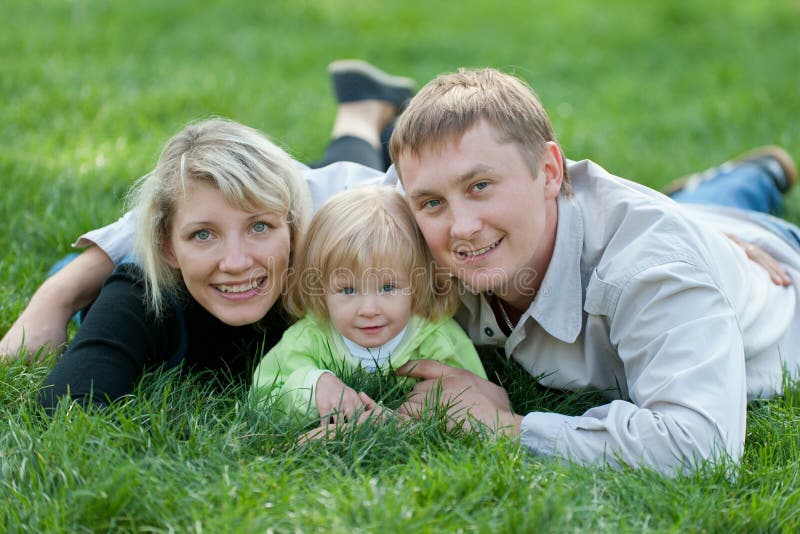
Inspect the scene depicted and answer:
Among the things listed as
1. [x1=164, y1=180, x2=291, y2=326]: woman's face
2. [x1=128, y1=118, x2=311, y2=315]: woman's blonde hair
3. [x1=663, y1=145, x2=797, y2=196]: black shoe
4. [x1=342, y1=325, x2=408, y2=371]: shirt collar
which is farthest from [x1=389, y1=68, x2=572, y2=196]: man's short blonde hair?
[x1=663, y1=145, x2=797, y2=196]: black shoe

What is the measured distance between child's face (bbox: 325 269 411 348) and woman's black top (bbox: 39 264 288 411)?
327 mm

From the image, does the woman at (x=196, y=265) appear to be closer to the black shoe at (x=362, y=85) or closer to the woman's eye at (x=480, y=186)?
the woman's eye at (x=480, y=186)

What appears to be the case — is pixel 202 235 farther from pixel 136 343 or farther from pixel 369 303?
pixel 369 303

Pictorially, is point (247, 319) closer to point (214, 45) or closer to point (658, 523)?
point (658, 523)

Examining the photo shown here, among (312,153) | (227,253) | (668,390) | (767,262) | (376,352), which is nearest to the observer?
(668,390)

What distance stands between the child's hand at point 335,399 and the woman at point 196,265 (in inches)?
16.6

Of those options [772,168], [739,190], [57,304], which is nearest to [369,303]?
[57,304]

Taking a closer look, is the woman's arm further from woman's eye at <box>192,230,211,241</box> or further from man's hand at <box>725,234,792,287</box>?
man's hand at <box>725,234,792,287</box>

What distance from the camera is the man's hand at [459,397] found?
2.82m

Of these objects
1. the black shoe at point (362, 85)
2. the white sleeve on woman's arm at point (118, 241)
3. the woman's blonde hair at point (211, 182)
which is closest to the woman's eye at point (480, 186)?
the woman's blonde hair at point (211, 182)

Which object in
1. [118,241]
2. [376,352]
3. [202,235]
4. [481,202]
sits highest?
[481,202]

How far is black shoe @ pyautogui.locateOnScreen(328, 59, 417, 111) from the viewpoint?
5.15 meters

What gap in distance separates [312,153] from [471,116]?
2.96m

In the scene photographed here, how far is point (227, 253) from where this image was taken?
3.01 metres
